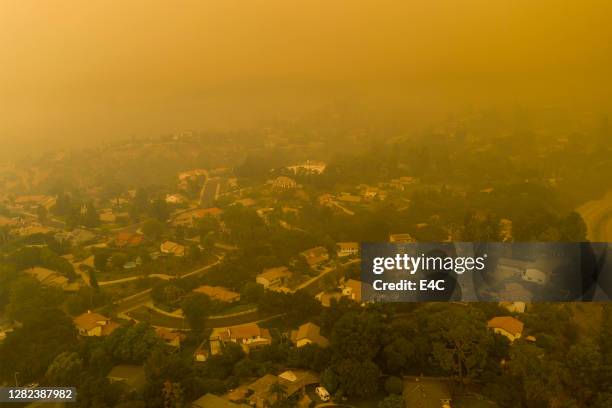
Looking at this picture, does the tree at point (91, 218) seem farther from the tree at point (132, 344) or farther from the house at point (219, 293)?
the tree at point (132, 344)

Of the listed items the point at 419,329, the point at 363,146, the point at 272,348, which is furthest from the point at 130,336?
the point at 363,146

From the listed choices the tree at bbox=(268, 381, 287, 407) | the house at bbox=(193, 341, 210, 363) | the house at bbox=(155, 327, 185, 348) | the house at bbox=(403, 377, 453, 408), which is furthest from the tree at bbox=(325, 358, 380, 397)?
the house at bbox=(155, 327, 185, 348)

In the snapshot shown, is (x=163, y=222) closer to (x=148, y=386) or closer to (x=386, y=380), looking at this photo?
(x=148, y=386)

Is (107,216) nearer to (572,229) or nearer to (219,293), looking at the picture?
(219,293)

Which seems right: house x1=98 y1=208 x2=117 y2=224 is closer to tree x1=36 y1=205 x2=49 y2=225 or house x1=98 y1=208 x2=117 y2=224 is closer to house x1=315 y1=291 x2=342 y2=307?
tree x1=36 y1=205 x2=49 y2=225

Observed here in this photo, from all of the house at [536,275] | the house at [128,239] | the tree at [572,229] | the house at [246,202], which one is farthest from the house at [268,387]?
the house at [246,202]

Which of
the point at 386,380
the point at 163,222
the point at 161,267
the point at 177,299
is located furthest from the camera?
the point at 163,222

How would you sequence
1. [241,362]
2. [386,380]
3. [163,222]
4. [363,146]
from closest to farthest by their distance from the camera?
[386,380]
[241,362]
[163,222]
[363,146]
